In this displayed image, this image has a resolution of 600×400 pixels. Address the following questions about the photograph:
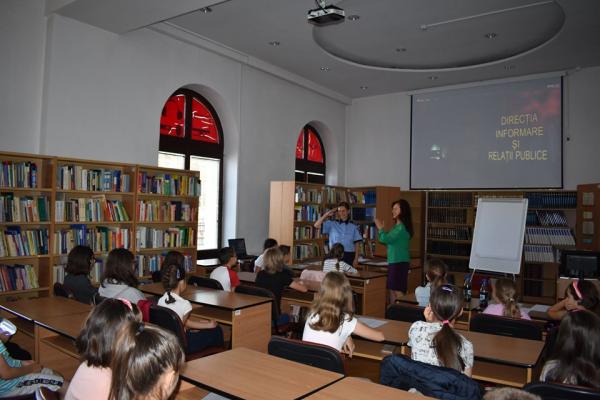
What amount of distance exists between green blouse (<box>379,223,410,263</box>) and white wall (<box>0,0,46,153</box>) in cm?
432

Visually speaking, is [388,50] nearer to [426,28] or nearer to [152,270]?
[426,28]

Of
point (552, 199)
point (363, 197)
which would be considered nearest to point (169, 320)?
point (363, 197)

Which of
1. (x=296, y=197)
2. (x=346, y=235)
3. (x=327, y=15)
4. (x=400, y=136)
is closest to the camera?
(x=327, y=15)

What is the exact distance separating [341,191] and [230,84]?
3.13 meters

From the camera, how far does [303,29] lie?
6496 millimetres

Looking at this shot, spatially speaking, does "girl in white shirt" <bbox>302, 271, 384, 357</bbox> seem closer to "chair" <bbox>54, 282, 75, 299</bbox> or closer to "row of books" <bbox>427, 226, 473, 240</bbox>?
"chair" <bbox>54, 282, 75, 299</bbox>

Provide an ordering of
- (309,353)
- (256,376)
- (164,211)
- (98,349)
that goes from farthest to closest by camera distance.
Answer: (164,211)
(309,353)
(256,376)
(98,349)

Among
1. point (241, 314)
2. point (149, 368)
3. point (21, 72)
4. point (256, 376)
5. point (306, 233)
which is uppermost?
point (21, 72)

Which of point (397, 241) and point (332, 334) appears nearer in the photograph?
point (332, 334)

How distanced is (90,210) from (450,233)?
647 centimetres

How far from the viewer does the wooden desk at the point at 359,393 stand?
186 cm

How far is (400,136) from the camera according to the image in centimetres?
969

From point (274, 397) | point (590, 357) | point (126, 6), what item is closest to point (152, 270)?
point (126, 6)

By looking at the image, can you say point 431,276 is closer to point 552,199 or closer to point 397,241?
point 397,241
